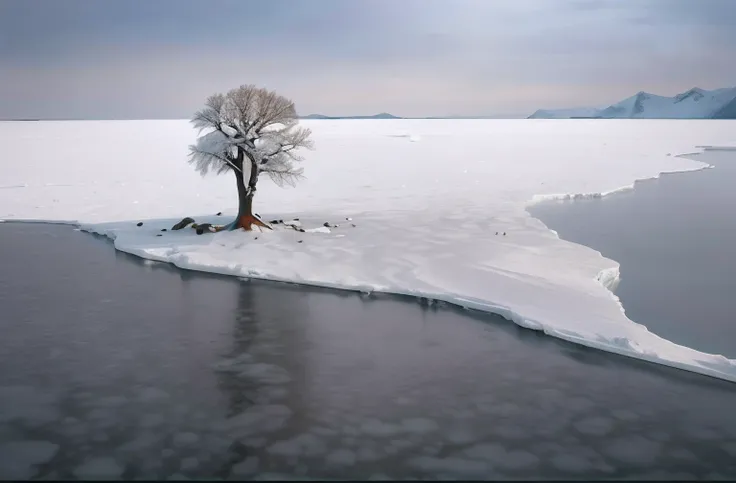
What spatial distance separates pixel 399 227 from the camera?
64.7 feet

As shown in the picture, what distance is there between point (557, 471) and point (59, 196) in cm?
2591

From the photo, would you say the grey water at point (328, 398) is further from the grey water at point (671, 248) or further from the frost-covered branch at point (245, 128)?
the frost-covered branch at point (245, 128)

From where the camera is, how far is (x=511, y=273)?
14.0 meters

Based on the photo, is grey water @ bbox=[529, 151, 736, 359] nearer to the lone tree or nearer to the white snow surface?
the white snow surface

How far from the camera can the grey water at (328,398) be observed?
6.76 m

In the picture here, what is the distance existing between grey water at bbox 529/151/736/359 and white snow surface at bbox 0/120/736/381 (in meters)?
0.77

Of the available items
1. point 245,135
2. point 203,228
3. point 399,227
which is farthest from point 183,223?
point 399,227

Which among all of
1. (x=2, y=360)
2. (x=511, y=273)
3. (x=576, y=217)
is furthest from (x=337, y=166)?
(x=2, y=360)

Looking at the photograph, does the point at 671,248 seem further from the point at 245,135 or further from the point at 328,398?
the point at 328,398

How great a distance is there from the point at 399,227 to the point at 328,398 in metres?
11.7

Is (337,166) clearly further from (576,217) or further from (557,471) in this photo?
(557,471)

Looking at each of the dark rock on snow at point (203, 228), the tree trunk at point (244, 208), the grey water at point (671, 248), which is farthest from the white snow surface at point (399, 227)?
the grey water at point (671, 248)

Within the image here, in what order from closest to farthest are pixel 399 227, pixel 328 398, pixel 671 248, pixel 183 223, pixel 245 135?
pixel 328 398
pixel 671 248
pixel 245 135
pixel 399 227
pixel 183 223

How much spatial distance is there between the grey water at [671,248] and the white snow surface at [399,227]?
2.51ft
